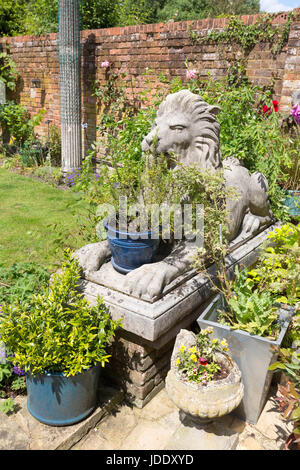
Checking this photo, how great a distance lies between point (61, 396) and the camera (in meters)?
1.93

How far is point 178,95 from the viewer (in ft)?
8.17

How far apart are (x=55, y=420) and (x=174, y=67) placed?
5772 mm

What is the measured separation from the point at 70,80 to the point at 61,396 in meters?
6.29

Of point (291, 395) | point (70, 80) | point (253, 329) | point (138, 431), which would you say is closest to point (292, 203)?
point (253, 329)

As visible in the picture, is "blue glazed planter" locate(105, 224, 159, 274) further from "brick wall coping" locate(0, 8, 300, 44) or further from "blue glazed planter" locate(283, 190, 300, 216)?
"brick wall coping" locate(0, 8, 300, 44)

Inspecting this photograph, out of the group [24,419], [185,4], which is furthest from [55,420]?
[185,4]

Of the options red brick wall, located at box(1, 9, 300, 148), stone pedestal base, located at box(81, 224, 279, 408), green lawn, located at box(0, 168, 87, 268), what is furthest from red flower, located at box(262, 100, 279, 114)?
stone pedestal base, located at box(81, 224, 279, 408)

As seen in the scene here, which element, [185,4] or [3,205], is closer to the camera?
[3,205]

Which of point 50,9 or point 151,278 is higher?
point 50,9

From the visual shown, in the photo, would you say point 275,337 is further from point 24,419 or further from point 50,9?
point 50,9

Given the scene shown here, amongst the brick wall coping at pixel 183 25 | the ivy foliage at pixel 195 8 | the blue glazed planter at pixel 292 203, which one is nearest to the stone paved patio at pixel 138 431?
the blue glazed planter at pixel 292 203

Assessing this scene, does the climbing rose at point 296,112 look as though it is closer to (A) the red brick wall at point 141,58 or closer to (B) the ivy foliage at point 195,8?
(A) the red brick wall at point 141,58

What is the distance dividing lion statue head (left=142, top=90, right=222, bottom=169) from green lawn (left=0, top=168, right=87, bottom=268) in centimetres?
118

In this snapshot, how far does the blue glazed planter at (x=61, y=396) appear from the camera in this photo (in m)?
1.90
